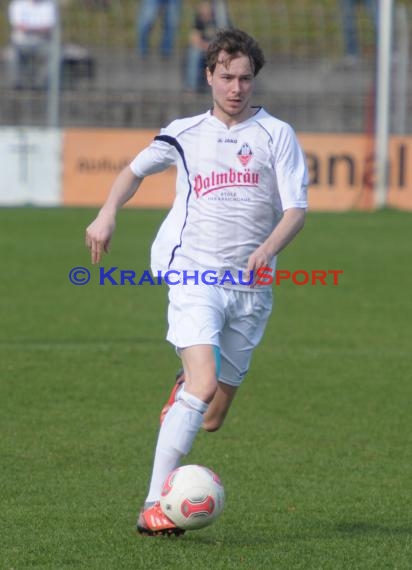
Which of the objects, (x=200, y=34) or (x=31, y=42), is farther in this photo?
(x=31, y=42)

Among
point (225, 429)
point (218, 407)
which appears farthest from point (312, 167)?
point (218, 407)

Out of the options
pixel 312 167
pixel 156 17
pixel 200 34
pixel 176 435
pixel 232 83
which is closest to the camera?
pixel 176 435

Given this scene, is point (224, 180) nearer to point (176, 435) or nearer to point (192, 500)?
point (176, 435)

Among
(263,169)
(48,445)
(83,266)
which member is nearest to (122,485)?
(48,445)

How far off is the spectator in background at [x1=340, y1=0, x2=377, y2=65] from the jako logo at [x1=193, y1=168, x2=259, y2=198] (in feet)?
56.9

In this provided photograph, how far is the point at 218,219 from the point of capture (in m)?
5.67

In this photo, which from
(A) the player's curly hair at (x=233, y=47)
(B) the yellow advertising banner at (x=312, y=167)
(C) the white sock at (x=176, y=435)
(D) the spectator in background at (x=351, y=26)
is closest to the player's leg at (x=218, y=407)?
(C) the white sock at (x=176, y=435)

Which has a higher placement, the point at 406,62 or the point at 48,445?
the point at 406,62

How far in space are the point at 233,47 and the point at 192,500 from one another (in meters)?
1.86

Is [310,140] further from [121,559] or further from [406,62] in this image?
[121,559]

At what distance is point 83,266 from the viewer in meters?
14.6

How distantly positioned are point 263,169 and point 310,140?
14843 millimetres

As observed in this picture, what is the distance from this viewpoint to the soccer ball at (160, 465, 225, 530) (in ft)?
16.8

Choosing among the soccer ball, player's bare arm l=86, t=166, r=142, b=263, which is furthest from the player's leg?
player's bare arm l=86, t=166, r=142, b=263
